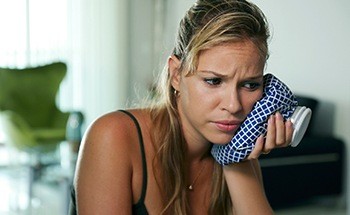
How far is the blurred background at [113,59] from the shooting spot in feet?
14.1

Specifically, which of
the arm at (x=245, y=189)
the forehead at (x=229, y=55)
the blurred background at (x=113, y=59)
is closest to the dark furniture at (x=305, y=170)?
the blurred background at (x=113, y=59)

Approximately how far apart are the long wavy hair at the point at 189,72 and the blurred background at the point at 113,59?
246 centimetres

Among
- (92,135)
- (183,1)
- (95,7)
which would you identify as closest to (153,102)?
(92,135)

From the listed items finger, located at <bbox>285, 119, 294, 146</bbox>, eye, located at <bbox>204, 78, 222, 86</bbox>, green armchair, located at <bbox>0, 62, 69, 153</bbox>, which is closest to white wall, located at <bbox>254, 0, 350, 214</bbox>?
green armchair, located at <bbox>0, 62, 69, 153</bbox>

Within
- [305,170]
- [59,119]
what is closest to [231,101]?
[305,170]

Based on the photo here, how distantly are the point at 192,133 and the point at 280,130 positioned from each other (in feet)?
0.72

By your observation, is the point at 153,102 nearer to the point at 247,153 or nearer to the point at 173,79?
the point at 173,79

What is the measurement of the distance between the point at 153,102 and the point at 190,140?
0.41 ft

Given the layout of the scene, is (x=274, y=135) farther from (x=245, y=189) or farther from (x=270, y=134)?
(x=245, y=189)

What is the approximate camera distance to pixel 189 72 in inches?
50.4

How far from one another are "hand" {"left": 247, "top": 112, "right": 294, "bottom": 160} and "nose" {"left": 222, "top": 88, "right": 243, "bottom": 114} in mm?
108

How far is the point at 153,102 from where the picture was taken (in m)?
1.50

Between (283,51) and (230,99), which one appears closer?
(230,99)

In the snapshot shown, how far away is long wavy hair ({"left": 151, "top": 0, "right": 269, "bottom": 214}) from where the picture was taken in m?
1.25
